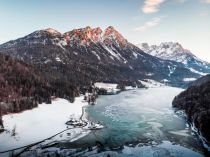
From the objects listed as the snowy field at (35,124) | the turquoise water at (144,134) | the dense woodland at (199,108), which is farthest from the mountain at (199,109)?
the snowy field at (35,124)

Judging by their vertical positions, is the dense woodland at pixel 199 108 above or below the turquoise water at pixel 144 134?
above

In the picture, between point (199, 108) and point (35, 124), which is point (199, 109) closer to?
point (199, 108)

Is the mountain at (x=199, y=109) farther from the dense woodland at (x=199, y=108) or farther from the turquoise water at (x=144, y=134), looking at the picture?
the turquoise water at (x=144, y=134)

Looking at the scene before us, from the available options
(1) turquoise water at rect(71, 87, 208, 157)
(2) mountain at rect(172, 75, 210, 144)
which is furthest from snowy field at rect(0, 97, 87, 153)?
(2) mountain at rect(172, 75, 210, 144)

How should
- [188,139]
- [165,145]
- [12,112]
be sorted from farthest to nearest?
[12,112]
[188,139]
[165,145]

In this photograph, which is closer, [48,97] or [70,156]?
[70,156]

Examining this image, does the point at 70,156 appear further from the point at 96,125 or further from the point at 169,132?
the point at 169,132

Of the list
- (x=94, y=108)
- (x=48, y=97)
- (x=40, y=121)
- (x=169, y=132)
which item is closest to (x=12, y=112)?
(x=40, y=121)

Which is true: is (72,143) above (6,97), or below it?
below

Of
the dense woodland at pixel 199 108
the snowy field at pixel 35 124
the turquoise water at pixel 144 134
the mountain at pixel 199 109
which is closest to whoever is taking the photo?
the turquoise water at pixel 144 134
